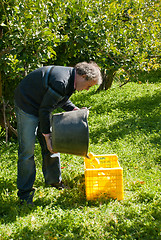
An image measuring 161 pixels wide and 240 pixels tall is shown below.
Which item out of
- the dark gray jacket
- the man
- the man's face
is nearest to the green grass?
the man

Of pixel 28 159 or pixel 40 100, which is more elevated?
pixel 40 100

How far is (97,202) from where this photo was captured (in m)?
3.12

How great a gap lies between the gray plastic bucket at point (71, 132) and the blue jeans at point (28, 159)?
291 mm

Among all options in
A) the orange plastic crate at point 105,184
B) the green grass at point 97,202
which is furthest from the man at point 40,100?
the orange plastic crate at point 105,184

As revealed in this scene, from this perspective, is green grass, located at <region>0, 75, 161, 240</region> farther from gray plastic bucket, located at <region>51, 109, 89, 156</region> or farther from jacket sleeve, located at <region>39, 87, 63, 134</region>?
jacket sleeve, located at <region>39, 87, 63, 134</region>

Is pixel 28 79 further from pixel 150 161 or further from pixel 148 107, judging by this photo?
pixel 148 107

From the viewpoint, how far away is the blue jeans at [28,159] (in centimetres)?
297

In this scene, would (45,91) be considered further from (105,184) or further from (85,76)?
(105,184)

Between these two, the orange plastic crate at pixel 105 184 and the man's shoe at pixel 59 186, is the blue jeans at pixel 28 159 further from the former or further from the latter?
the orange plastic crate at pixel 105 184

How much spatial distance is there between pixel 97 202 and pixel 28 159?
907 millimetres

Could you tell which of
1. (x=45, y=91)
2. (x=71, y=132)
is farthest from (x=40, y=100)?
(x=71, y=132)

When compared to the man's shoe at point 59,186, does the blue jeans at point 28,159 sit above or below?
above

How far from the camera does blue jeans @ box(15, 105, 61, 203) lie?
2.97 metres

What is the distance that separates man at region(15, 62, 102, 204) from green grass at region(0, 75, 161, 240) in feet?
0.95
